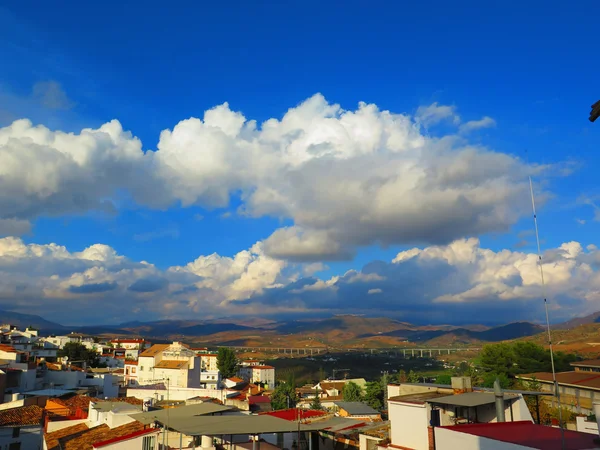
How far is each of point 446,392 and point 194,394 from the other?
3503cm

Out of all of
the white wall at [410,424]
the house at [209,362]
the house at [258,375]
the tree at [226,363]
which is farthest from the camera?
the house at [258,375]

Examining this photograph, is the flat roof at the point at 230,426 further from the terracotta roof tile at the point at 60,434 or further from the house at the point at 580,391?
the house at the point at 580,391

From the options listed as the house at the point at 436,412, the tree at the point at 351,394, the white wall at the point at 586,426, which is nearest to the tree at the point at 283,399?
the tree at the point at 351,394

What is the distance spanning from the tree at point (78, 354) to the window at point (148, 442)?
6397 cm

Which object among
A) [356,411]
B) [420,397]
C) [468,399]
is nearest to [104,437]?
[420,397]

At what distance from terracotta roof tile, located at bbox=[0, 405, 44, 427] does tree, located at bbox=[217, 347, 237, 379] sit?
55.9m

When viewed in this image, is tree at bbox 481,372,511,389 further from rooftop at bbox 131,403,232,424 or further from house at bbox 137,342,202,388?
house at bbox 137,342,202,388

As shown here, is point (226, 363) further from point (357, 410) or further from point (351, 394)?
point (357, 410)

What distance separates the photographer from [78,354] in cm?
8319

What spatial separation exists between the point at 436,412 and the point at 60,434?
2441 centimetres

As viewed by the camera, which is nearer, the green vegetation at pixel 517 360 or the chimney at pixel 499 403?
the chimney at pixel 499 403

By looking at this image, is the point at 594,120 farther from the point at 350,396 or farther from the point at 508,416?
the point at 350,396

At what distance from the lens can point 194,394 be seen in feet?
169

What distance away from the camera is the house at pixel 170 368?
244ft
